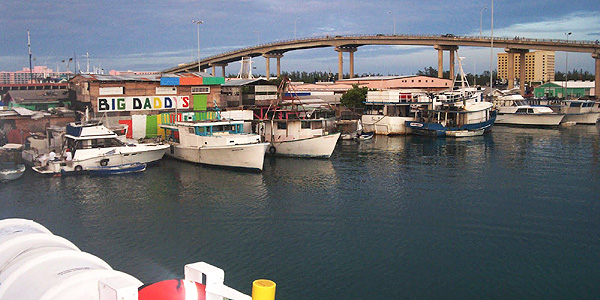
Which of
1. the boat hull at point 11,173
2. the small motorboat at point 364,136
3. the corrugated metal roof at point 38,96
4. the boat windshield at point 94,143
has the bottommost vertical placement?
the boat hull at point 11,173

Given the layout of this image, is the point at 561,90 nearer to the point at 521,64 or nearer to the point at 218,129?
the point at 521,64

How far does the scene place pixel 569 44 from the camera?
2623 inches

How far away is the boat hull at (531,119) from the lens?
50.2 m

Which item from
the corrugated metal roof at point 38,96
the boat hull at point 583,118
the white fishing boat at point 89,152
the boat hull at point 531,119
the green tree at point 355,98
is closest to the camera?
the white fishing boat at point 89,152

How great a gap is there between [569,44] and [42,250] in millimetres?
72580

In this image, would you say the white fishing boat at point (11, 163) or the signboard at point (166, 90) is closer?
the white fishing boat at point (11, 163)

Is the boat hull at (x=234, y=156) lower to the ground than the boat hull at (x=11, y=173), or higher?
higher

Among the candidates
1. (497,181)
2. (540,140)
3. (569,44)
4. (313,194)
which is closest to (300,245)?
(313,194)

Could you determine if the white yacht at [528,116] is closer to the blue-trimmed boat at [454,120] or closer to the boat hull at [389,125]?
the blue-trimmed boat at [454,120]

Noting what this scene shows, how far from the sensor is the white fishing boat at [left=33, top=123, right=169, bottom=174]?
26.4 metres

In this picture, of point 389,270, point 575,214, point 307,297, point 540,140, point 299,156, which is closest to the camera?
point 307,297

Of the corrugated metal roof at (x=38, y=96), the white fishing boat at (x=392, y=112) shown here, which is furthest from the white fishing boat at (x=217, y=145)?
the white fishing boat at (x=392, y=112)

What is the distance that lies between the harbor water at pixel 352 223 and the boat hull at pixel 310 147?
1.18 meters

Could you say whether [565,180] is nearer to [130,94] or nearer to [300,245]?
[300,245]
